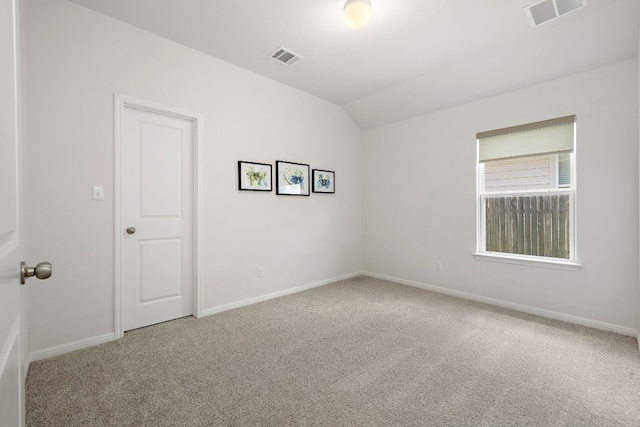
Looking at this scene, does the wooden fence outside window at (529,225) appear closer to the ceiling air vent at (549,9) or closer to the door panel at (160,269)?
the ceiling air vent at (549,9)

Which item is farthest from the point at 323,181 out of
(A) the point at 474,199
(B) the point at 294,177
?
(A) the point at 474,199

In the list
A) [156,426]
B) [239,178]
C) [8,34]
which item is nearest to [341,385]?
[156,426]

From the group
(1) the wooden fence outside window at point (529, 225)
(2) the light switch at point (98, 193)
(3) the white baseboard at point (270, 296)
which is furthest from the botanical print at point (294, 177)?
(1) the wooden fence outside window at point (529, 225)

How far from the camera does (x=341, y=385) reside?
1.94 m

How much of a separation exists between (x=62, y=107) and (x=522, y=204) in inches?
180

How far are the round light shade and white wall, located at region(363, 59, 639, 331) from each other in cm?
213

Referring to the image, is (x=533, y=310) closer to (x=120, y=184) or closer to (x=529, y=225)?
(x=529, y=225)

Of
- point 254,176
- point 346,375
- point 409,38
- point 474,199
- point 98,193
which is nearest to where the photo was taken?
point 346,375

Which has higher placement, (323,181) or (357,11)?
(357,11)

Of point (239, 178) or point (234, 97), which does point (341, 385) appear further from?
point (234, 97)

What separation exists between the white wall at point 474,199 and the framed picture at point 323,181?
2.36ft

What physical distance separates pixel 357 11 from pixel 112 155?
7.70 ft

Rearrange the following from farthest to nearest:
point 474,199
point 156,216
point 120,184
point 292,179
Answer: point 292,179 → point 474,199 → point 156,216 → point 120,184

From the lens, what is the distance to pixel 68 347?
237 centimetres
